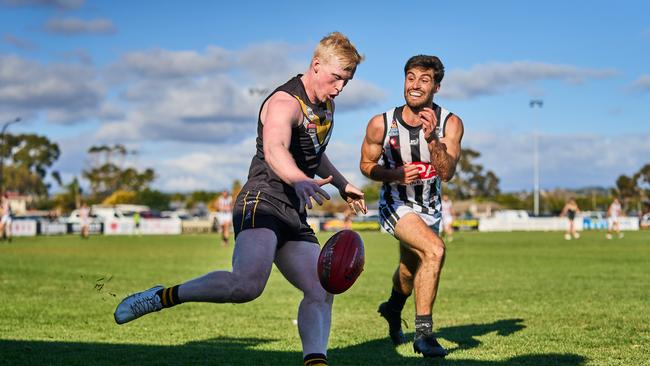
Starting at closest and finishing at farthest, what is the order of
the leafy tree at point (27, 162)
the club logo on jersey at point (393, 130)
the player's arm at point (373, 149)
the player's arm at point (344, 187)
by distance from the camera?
1. the player's arm at point (344, 187)
2. the player's arm at point (373, 149)
3. the club logo on jersey at point (393, 130)
4. the leafy tree at point (27, 162)

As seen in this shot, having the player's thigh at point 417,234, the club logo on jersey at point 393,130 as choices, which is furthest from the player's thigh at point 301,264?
the club logo on jersey at point 393,130

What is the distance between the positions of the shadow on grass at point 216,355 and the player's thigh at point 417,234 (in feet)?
3.14

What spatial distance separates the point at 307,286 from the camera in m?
5.64

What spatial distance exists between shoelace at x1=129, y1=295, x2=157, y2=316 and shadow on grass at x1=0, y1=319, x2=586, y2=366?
1.51 meters

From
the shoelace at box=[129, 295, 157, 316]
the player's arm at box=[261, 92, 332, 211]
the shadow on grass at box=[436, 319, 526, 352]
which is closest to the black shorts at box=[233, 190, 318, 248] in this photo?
the player's arm at box=[261, 92, 332, 211]

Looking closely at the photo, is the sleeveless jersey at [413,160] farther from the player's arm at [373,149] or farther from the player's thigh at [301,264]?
the player's thigh at [301,264]

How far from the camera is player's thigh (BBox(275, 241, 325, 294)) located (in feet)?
18.4

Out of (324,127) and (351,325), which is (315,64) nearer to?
(324,127)

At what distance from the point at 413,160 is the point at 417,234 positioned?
0.77m

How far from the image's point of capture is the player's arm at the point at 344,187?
5.68 m

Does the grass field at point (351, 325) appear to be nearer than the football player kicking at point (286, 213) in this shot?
No

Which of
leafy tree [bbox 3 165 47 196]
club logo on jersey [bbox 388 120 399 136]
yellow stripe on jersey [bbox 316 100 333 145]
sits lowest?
yellow stripe on jersey [bbox 316 100 333 145]

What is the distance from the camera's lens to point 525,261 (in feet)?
73.0

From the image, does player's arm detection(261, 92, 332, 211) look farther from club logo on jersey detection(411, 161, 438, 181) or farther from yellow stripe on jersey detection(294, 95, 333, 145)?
club logo on jersey detection(411, 161, 438, 181)
